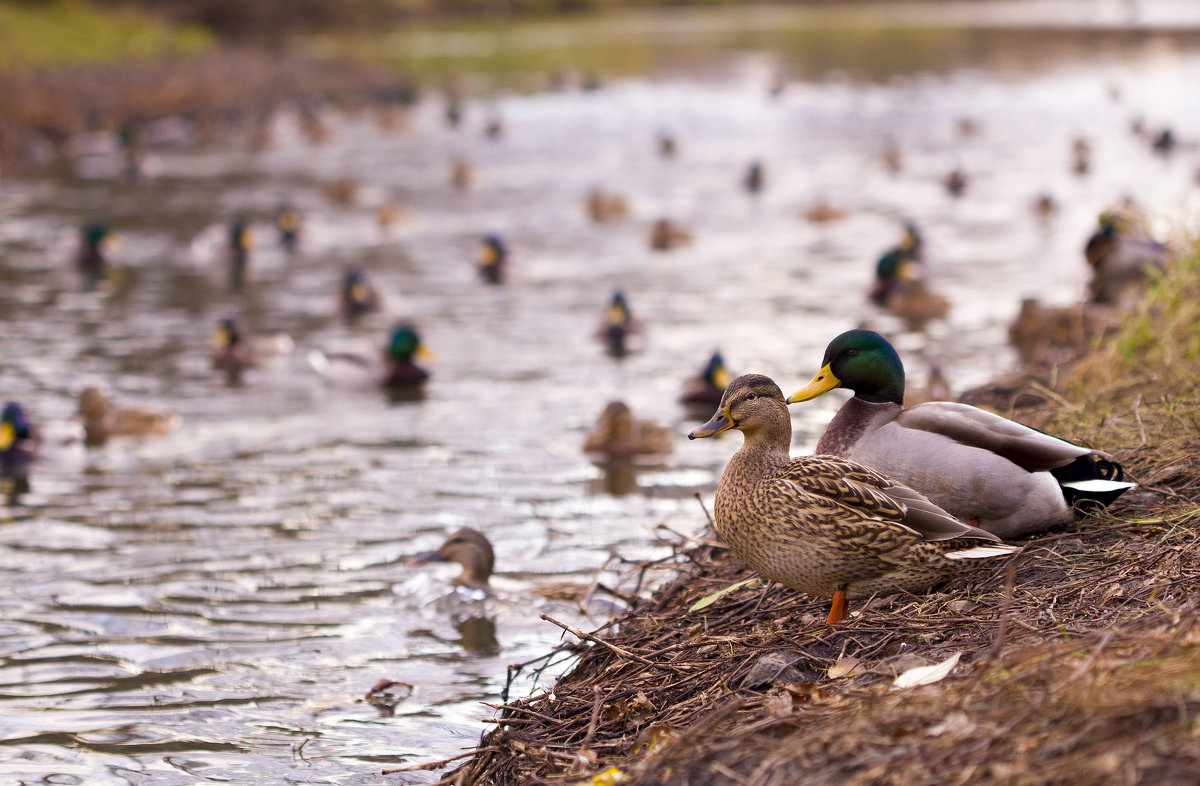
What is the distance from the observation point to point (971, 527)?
429 centimetres

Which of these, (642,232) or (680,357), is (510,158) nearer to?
(642,232)

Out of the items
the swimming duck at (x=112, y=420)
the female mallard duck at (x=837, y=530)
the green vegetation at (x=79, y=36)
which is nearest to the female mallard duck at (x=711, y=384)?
the swimming duck at (x=112, y=420)

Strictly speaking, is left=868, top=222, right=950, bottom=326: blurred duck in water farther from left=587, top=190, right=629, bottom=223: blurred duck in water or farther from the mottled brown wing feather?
the mottled brown wing feather

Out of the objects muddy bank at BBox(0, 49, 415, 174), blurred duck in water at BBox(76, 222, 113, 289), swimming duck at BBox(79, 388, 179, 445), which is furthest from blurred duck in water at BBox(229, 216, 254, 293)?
muddy bank at BBox(0, 49, 415, 174)

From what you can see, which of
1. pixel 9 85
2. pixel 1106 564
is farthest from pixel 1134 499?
pixel 9 85

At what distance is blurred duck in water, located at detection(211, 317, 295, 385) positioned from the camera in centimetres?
1151

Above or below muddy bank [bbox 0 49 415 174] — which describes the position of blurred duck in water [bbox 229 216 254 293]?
below

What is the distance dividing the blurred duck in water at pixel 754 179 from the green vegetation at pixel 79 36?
1942 centimetres

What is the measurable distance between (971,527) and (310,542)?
165 inches

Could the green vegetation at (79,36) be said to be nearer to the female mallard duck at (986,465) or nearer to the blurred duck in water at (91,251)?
the blurred duck in water at (91,251)

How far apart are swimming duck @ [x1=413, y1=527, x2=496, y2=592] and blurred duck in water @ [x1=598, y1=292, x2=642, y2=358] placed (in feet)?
17.9

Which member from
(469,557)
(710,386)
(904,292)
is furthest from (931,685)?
(904,292)

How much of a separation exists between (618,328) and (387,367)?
219 centimetres

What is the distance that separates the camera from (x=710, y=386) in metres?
9.92
